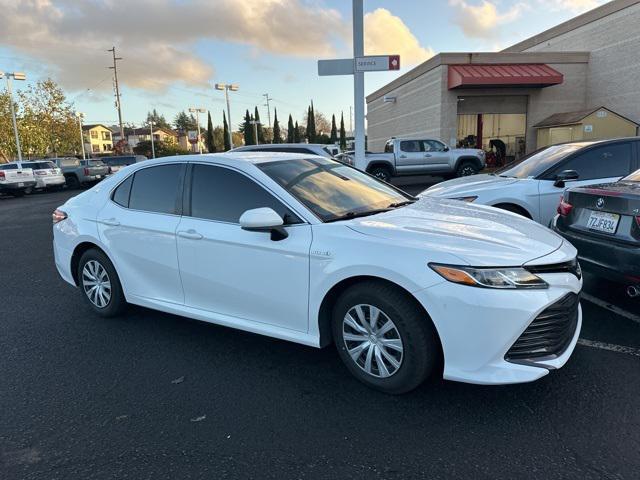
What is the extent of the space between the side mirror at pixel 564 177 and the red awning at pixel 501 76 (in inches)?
637

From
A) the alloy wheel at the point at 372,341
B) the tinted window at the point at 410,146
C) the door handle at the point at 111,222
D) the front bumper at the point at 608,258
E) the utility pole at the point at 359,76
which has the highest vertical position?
the utility pole at the point at 359,76

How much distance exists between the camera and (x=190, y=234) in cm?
376

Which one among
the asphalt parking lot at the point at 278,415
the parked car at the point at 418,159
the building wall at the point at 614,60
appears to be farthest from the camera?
the building wall at the point at 614,60

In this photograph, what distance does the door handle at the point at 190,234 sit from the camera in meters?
3.71

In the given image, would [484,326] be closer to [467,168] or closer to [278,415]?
[278,415]

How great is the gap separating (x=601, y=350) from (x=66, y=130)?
5174cm

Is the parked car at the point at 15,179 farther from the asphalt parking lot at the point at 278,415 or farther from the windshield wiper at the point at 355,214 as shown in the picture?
the windshield wiper at the point at 355,214

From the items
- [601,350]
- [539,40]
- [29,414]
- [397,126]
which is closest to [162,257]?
[29,414]

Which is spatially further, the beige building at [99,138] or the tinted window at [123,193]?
the beige building at [99,138]

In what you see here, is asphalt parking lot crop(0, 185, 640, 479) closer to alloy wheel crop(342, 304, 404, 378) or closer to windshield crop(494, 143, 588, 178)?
alloy wheel crop(342, 304, 404, 378)

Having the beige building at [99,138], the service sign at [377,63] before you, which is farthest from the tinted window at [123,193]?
the beige building at [99,138]

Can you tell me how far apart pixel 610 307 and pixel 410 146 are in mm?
14039

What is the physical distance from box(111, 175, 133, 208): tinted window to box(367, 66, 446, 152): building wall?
2021 centimetres

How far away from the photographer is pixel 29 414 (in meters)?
3.01
